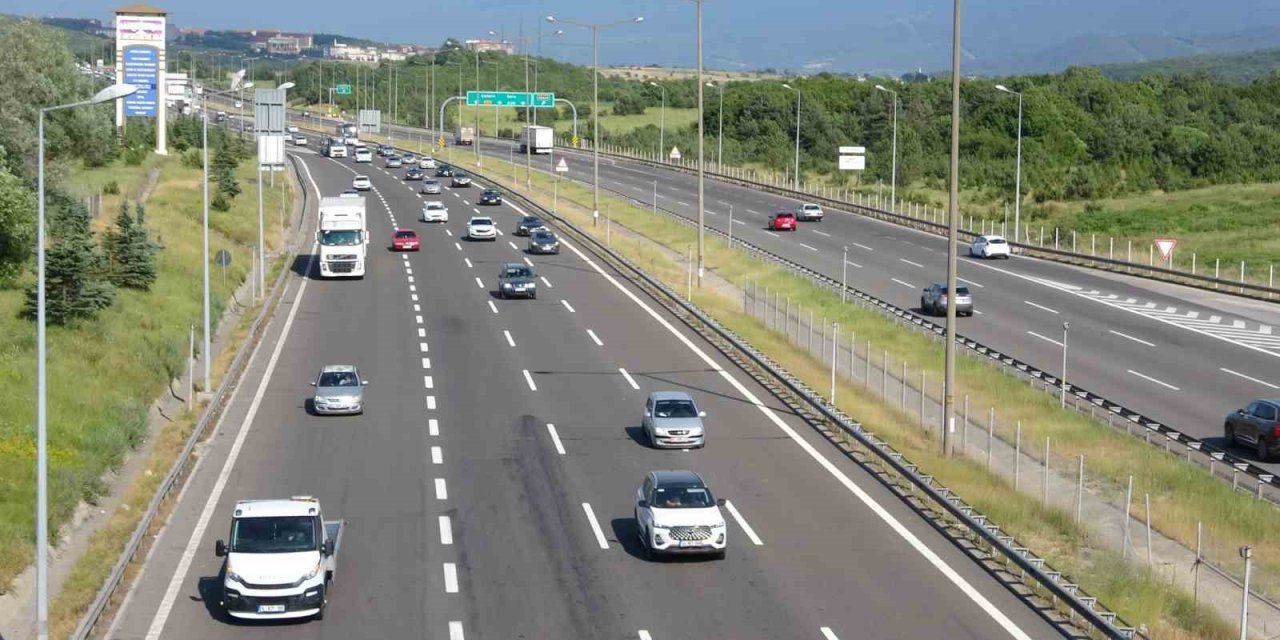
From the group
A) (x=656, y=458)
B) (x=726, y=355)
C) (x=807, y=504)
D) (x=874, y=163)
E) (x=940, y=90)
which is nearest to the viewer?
(x=807, y=504)

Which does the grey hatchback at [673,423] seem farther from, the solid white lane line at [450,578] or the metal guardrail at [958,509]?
the solid white lane line at [450,578]

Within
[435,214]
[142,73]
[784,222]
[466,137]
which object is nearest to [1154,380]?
[784,222]

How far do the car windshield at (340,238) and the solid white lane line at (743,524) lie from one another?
1463 inches

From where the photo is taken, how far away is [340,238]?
64.4 metres

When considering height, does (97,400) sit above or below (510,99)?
below

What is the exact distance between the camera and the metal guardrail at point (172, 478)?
22.8m

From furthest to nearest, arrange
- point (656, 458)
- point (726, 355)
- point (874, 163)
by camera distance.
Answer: point (874, 163), point (726, 355), point (656, 458)

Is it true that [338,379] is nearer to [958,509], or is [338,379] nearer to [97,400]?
[97,400]

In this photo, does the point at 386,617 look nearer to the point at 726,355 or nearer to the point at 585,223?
the point at 726,355

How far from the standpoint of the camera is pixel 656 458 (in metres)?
34.8

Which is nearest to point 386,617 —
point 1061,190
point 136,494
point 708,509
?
point 708,509

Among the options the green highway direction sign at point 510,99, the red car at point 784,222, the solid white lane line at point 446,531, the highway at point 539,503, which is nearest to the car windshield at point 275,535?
the highway at point 539,503

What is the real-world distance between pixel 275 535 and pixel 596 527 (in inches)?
272

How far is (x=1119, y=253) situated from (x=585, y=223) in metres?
29.5
